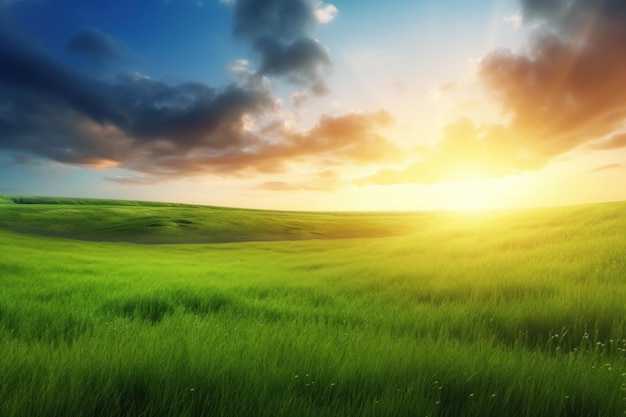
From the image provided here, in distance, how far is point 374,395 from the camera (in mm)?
2723

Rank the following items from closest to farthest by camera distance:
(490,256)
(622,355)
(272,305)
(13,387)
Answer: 1. (13,387)
2. (622,355)
3. (272,305)
4. (490,256)

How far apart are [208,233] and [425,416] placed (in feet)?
247

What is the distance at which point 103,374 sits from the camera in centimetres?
284

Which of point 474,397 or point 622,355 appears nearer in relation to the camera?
point 474,397

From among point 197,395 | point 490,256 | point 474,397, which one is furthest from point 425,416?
point 490,256

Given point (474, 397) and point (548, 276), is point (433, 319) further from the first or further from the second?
point (548, 276)

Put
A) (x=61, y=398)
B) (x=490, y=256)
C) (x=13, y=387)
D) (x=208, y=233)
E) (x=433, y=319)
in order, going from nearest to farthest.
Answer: (x=61, y=398) → (x=13, y=387) → (x=433, y=319) → (x=490, y=256) → (x=208, y=233)

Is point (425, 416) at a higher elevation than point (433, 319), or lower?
→ higher

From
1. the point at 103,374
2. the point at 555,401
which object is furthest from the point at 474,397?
the point at 103,374

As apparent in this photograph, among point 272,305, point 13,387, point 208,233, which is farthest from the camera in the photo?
point 208,233

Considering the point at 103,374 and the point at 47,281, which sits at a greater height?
the point at 103,374

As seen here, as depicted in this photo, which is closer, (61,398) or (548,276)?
(61,398)

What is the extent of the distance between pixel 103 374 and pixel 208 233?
74322mm

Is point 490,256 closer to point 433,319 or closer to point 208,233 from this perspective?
point 433,319
